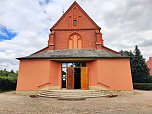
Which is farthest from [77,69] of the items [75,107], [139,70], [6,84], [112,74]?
[139,70]

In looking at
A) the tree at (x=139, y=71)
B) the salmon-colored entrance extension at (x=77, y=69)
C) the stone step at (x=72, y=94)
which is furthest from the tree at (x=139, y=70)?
the stone step at (x=72, y=94)

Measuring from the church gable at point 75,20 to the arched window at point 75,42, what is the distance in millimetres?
1241

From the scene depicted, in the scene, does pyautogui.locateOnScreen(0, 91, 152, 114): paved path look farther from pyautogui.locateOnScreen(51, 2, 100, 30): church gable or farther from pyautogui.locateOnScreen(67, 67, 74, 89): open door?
pyautogui.locateOnScreen(51, 2, 100, 30): church gable

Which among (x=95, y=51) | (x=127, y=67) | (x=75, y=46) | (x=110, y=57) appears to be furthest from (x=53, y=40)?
(x=127, y=67)

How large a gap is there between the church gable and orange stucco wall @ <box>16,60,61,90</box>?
636 cm

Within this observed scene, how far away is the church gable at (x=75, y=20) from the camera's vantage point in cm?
2000

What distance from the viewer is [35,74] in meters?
15.6

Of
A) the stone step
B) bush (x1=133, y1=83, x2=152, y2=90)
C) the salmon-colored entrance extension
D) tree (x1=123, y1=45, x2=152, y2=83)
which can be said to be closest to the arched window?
the salmon-colored entrance extension

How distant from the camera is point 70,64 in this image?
17.2 meters

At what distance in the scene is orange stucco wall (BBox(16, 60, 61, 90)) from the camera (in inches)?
605

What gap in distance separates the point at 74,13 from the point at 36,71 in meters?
9.96

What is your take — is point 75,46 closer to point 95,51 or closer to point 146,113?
point 95,51

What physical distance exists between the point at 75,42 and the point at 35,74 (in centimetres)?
689

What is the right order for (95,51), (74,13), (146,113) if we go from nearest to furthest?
1. (146,113)
2. (95,51)
3. (74,13)
